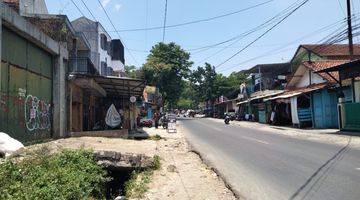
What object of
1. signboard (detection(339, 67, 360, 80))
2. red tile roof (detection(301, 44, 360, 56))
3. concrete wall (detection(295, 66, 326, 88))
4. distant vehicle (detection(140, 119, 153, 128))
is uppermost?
red tile roof (detection(301, 44, 360, 56))

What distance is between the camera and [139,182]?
11.4 m

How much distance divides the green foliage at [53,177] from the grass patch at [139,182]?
733mm

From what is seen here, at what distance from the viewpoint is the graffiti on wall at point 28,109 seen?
15.2m

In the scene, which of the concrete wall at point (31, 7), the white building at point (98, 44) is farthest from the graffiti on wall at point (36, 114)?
the white building at point (98, 44)

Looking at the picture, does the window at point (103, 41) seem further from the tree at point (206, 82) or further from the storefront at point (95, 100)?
the tree at point (206, 82)

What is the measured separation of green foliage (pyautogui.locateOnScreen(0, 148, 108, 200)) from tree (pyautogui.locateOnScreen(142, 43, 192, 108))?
64.7 m

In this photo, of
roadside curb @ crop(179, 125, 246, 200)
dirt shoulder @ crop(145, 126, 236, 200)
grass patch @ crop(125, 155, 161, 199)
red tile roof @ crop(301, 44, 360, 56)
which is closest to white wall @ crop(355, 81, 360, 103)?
roadside curb @ crop(179, 125, 246, 200)

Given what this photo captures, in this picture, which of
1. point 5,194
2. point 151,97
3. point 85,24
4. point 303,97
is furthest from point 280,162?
point 151,97

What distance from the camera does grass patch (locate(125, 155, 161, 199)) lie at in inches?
395

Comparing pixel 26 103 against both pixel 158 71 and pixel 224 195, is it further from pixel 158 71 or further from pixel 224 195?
pixel 158 71

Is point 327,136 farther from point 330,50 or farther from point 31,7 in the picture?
point 330,50

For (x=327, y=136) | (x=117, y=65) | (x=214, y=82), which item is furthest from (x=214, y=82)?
(x=327, y=136)

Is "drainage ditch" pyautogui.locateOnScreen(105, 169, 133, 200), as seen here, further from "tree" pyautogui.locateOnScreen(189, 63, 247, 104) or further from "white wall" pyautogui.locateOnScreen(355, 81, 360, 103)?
"tree" pyautogui.locateOnScreen(189, 63, 247, 104)

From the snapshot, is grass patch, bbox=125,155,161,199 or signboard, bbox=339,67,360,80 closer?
grass patch, bbox=125,155,161,199
